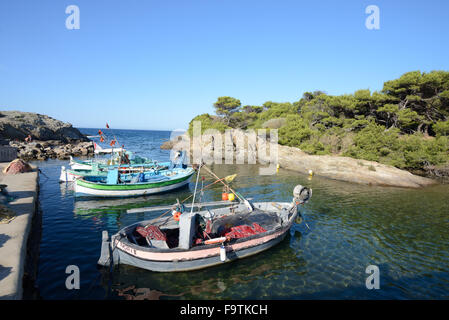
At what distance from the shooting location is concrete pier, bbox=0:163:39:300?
6894 mm

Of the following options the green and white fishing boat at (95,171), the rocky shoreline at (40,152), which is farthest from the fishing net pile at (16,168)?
the rocky shoreline at (40,152)

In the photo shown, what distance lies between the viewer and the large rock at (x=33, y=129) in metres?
52.1

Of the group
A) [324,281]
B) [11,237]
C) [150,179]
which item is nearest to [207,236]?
[324,281]

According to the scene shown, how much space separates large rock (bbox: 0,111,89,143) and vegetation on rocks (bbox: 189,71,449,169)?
59.1m

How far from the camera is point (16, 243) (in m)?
9.36

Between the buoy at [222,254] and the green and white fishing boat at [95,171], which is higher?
the green and white fishing boat at [95,171]

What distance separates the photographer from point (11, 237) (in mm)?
9852

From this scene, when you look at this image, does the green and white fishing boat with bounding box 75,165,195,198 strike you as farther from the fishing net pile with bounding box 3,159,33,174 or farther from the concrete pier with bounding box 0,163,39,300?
the fishing net pile with bounding box 3,159,33,174

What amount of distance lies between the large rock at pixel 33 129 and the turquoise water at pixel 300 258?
4513 cm

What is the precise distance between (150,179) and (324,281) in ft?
64.0

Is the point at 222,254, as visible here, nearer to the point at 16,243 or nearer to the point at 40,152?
the point at 16,243

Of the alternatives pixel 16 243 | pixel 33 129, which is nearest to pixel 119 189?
pixel 16 243

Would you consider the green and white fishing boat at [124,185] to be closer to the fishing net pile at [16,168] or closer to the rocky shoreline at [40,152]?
the fishing net pile at [16,168]

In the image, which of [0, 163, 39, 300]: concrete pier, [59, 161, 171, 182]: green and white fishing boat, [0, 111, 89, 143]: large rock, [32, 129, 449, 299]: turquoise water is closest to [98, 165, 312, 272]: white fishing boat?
[32, 129, 449, 299]: turquoise water
